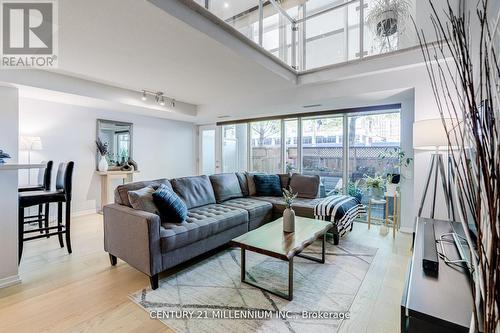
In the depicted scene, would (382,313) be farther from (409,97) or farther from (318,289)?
(409,97)

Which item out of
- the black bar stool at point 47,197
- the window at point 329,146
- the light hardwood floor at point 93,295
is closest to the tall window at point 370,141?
the window at point 329,146

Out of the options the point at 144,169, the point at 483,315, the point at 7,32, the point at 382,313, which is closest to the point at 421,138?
the point at 382,313

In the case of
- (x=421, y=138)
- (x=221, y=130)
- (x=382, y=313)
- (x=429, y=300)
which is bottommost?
(x=382, y=313)

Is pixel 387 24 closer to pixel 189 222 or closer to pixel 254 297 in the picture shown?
pixel 189 222

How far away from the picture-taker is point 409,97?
12.7 feet

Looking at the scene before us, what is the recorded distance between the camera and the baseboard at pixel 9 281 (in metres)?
2.25

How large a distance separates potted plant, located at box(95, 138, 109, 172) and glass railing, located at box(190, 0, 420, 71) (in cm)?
383

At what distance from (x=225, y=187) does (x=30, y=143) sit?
127 inches

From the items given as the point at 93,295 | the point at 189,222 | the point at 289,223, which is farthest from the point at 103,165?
the point at 289,223

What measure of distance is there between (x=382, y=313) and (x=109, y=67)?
4039 millimetres

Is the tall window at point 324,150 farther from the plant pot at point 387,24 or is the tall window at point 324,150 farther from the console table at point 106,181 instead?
the console table at point 106,181

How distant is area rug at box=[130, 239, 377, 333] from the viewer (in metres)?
1.81

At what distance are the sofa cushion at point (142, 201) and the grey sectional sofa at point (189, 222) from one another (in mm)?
79

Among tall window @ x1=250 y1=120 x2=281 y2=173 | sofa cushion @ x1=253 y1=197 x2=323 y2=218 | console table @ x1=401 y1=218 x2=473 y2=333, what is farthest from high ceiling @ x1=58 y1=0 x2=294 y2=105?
console table @ x1=401 y1=218 x2=473 y2=333
